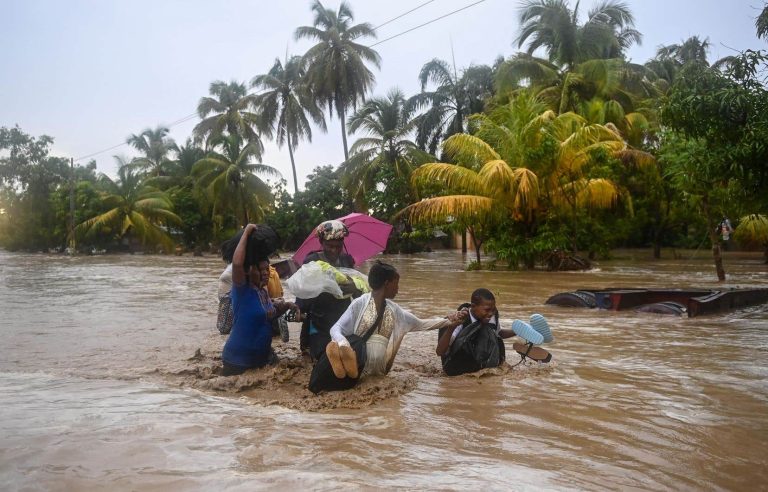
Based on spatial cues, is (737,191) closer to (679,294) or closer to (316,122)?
(679,294)

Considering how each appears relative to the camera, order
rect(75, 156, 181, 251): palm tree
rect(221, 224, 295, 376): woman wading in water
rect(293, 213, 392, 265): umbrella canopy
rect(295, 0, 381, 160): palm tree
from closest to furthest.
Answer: rect(221, 224, 295, 376): woman wading in water < rect(293, 213, 392, 265): umbrella canopy < rect(295, 0, 381, 160): palm tree < rect(75, 156, 181, 251): palm tree

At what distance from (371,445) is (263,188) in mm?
37636

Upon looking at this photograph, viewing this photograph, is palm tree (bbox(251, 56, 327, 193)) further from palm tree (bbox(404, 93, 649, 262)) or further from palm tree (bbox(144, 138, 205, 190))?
palm tree (bbox(404, 93, 649, 262))

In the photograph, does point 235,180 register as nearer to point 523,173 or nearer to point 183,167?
point 183,167

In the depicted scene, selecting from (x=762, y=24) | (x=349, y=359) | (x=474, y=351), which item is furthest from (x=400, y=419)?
(x=762, y=24)

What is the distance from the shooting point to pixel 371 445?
398 centimetres

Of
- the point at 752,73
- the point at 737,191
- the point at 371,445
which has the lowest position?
the point at 371,445

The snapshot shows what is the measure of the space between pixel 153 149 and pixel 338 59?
Answer: 2316 cm

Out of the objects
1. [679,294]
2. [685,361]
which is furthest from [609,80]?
[685,361]

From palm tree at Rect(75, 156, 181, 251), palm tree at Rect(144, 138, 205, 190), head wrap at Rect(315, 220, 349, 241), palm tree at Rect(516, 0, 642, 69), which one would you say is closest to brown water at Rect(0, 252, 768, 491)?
head wrap at Rect(315, 220, 349, 241)

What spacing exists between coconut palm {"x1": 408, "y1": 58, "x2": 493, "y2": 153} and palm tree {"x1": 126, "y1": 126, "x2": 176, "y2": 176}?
71.8 feet

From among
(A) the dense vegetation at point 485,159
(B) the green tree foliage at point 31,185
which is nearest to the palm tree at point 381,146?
(A) the dense vegetation at point 485,159

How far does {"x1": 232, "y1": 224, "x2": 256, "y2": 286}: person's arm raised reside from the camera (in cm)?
500

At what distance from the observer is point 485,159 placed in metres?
22.5
